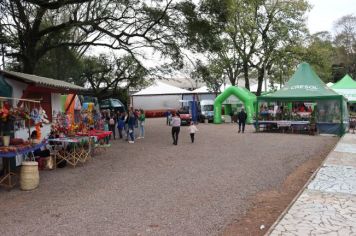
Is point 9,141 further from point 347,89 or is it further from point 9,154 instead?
point 347,89

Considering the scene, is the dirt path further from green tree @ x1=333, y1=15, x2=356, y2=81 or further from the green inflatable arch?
green tree @ x1=333, y1=15, x2=356, y2=81

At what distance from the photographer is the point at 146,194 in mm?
7875

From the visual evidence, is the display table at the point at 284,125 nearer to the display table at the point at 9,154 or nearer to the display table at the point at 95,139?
the display table at the point at 95,139

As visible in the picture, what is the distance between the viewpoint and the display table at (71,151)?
1152 centimetres

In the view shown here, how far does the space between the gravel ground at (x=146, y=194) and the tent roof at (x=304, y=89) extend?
10.5 metres

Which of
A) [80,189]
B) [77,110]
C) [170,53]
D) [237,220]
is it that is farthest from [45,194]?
[170,53]

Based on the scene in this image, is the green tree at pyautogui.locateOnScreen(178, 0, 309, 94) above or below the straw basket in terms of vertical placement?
above

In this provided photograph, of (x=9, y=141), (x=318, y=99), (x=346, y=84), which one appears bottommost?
(x=9, y=141)

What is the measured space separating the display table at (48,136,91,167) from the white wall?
35620 mm

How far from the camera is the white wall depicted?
48.0 m

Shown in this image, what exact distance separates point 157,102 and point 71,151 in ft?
121

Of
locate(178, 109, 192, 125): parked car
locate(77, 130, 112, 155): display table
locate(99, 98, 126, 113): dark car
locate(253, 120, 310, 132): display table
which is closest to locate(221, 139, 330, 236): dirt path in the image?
locate(77, 130, 112, 155): display table

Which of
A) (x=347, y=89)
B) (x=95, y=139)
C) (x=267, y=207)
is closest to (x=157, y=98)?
(x=347, y=89)

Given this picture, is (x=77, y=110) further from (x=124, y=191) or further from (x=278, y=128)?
(x=278, y=128)
